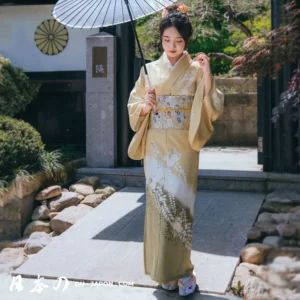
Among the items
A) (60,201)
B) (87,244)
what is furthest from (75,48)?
(87,244)

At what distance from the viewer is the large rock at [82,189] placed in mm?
7050

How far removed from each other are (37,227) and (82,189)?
3.05 ft

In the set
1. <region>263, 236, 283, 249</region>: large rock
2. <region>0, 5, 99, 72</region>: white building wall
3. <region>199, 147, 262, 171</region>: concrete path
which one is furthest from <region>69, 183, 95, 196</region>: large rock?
<region>263, 236, 283, 249</region>: large rock

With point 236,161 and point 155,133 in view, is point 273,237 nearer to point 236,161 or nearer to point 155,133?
point 155,133

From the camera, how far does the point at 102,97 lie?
7891mm

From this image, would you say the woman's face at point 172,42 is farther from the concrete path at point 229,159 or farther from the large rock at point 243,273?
the concrete path at point 229,159

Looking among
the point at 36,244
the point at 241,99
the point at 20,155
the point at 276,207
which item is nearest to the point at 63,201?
the point at 20,155

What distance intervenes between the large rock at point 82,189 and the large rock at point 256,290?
3.47m

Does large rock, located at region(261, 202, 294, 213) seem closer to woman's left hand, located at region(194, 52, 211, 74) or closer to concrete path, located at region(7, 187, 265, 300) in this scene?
concrete path, located at region(7, 187, 265, 300)

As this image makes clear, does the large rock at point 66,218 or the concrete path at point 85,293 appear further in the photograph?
the large rock at point 66,218

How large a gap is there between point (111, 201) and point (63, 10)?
316cm

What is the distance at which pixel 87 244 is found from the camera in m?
5.32

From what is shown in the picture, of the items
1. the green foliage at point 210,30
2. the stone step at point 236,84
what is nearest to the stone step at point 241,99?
the stone step at point 236,84

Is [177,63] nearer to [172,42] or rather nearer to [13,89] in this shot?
[172,42]
